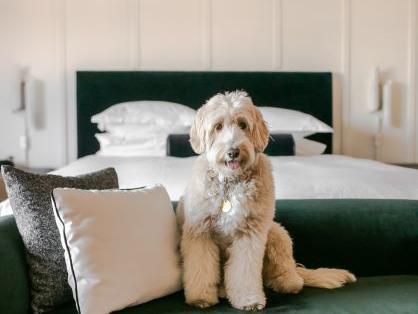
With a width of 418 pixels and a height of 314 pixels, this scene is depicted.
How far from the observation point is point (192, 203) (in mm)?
1581

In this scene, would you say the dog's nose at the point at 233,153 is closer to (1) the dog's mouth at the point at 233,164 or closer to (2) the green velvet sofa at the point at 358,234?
(1) the dog's mouth at the point at 233,164

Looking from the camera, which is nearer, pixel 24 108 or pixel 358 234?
pixel 358 234

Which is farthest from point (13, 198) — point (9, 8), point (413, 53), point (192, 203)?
point (413, 53)

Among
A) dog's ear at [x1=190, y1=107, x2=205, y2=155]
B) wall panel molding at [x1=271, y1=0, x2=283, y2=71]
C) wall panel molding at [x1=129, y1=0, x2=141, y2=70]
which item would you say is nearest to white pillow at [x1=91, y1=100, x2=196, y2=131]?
wall panel molding at [x1=129, y1=0, x2=141, y2=70]

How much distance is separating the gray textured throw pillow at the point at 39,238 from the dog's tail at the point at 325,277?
2.46 ft

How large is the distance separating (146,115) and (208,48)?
0.88m

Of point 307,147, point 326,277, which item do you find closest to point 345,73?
point 307,147

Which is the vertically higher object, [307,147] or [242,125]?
[242,125]

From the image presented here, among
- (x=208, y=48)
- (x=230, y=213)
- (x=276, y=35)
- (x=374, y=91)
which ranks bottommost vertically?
(x=230, y=213)

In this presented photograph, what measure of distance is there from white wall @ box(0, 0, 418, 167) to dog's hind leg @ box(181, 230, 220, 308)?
2.77 meters

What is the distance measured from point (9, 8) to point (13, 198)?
3006 millimetres

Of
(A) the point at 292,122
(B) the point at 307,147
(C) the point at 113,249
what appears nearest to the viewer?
(C) the point at 113,249

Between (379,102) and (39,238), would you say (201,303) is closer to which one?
(39,238)

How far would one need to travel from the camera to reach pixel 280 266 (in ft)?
5.38
